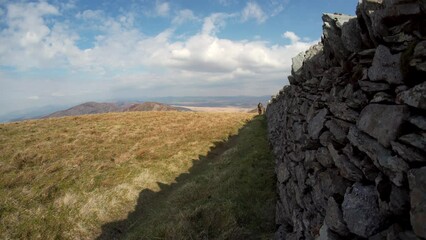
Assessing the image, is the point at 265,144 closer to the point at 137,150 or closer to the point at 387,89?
the point at 137,150

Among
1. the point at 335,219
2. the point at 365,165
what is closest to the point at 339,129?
the point at 365,165

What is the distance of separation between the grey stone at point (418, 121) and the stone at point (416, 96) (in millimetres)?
142

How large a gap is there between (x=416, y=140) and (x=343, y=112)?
222 centimetres

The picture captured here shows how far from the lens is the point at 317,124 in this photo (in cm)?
722

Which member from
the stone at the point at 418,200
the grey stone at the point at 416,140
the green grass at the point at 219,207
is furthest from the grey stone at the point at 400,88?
the green grass at the point at 219,207

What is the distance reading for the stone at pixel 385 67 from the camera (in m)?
4.14

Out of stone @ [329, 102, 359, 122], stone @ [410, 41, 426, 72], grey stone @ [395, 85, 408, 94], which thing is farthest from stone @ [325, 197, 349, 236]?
stone @ [410, 41, 426, 72]

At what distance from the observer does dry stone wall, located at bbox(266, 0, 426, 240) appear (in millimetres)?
3707

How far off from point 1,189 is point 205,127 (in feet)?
63.9

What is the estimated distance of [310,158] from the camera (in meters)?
7.69

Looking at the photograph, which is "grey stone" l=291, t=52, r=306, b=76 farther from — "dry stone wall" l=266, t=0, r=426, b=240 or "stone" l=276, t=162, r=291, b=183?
"dry stone wall" l=266, t=0, r=426, b=240

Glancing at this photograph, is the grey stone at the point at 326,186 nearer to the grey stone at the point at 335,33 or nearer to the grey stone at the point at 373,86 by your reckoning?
the grey stone at the point at 373,86

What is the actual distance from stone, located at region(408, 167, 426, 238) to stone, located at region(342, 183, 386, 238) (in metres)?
0.84

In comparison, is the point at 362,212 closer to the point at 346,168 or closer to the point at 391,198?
the point at 391,198
